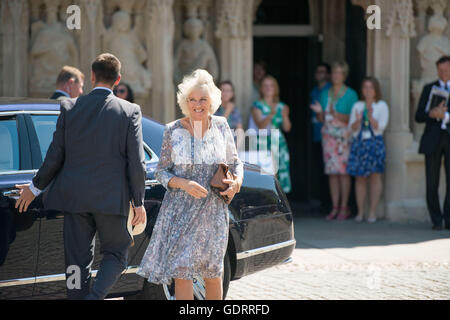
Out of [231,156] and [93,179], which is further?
[231,156]

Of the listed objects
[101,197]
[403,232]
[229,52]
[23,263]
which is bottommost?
[403,232]

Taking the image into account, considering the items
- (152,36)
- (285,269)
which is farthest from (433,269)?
(152,36)

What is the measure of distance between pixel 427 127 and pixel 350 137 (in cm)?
115

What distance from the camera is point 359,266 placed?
30.2ft

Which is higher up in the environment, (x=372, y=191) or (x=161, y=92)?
(x=161, y=92)

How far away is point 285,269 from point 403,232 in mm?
3125

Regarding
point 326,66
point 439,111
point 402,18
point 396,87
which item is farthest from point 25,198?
point 326,66

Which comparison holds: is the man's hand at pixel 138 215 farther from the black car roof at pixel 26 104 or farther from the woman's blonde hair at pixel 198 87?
the black car roof at pixel 26 104

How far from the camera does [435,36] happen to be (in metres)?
13.2

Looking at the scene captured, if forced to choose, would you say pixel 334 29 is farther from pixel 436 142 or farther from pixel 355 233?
pixel 355 233

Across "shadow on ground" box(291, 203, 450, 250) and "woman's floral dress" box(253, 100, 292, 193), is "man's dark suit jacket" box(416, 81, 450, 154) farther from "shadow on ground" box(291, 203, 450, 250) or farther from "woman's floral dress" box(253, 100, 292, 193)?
"woman's floral dress" box(253, 100, 292, 193)

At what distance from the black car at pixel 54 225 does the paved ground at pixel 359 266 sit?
0.84 m

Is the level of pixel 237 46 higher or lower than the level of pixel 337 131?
higher
